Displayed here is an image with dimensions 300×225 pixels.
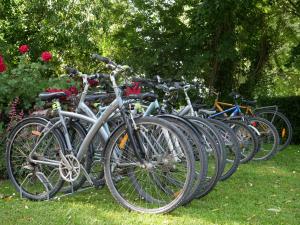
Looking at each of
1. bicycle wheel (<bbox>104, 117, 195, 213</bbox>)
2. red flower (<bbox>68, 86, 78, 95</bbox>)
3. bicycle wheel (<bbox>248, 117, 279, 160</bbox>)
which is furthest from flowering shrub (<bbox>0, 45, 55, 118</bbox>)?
bicycle wheel (<bbox>248, 117, 279, 160</bbox>)

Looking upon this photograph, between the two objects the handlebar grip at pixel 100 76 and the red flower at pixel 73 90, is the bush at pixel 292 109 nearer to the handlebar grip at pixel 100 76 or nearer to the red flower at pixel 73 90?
the red flower at pixel 73 90

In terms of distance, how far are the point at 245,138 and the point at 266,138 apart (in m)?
1.04

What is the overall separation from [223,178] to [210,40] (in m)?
7.72

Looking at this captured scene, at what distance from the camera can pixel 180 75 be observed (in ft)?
40.7

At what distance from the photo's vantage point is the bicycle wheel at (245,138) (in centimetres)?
772

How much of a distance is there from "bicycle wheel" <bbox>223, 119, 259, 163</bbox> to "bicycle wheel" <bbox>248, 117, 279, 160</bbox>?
647mm

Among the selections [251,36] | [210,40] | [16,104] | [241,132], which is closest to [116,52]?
[210,40]

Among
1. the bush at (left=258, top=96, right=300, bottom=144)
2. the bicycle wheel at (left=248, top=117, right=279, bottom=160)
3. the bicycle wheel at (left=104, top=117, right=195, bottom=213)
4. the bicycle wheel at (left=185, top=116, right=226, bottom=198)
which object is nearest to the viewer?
the bicycle wheel at (left=104, top=117, right=195, bottom=213)

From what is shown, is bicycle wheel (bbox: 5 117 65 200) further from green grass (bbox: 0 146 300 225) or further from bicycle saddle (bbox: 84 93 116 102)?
bicycle saddle (bbox: 84 93 116 102)

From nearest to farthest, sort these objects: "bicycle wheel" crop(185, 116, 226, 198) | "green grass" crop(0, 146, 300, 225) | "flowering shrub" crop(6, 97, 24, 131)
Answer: "green grass" crop(0, 146, 300, 225)
"bicycle wheel" crop(185, 116, 226, 198)
"flowering shrub" crop(6, 97, 24, 131)

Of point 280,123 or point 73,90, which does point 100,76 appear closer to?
point 73,90

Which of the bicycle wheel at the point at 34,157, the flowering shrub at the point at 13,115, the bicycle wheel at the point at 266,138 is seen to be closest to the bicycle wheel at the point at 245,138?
the bicycle wheel at the point at 266,138

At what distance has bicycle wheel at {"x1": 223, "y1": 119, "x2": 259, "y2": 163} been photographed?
7.72 m

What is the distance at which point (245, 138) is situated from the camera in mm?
7875
